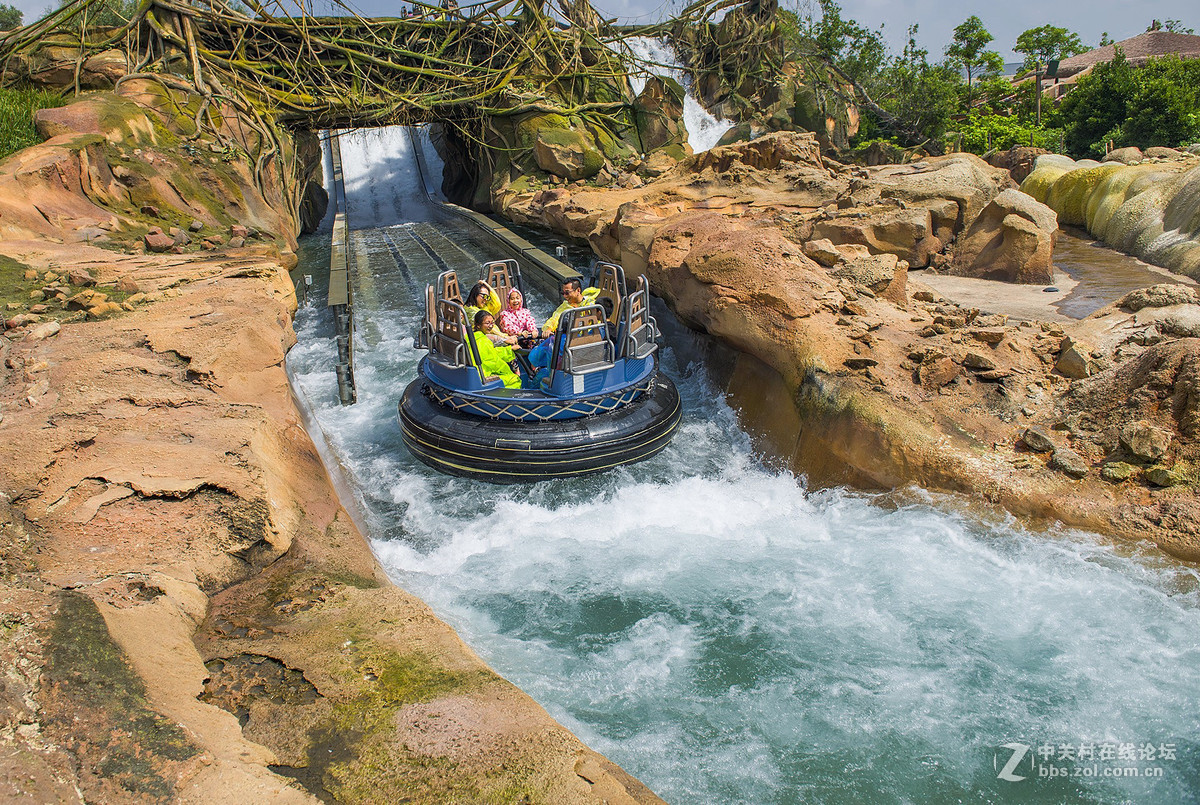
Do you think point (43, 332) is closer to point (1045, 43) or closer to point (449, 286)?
point (449, 286)

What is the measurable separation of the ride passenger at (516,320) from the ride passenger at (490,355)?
Answer: 0.34 metres

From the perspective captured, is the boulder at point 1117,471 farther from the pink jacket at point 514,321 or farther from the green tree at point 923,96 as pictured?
the green tree at point 923,96

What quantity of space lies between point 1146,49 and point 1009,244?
27.4 metres

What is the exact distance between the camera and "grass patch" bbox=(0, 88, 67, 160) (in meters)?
8.80

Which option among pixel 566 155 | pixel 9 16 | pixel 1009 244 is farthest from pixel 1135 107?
pixel 9 16

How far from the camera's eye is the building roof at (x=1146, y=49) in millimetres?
25969

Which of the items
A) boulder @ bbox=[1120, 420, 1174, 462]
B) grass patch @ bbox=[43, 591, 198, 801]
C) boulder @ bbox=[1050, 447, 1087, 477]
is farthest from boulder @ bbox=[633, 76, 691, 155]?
grass patch @ bbox=[43, 591, 198, 801]

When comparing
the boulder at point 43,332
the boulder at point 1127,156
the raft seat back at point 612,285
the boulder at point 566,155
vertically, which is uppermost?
the boulder at point 566,155

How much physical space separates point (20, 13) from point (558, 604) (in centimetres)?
3812

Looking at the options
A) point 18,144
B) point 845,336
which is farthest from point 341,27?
point 845,336

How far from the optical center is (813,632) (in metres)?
3.78

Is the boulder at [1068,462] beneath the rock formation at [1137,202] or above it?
beneath

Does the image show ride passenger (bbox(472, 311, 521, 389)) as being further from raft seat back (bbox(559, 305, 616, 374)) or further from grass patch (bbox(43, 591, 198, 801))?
grass patch (bbox(43, 591, 198, 801))

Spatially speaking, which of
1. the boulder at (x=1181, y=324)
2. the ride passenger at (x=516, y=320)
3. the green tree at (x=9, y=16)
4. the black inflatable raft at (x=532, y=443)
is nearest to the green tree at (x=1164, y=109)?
the boulder at (x=1181, y=324)
